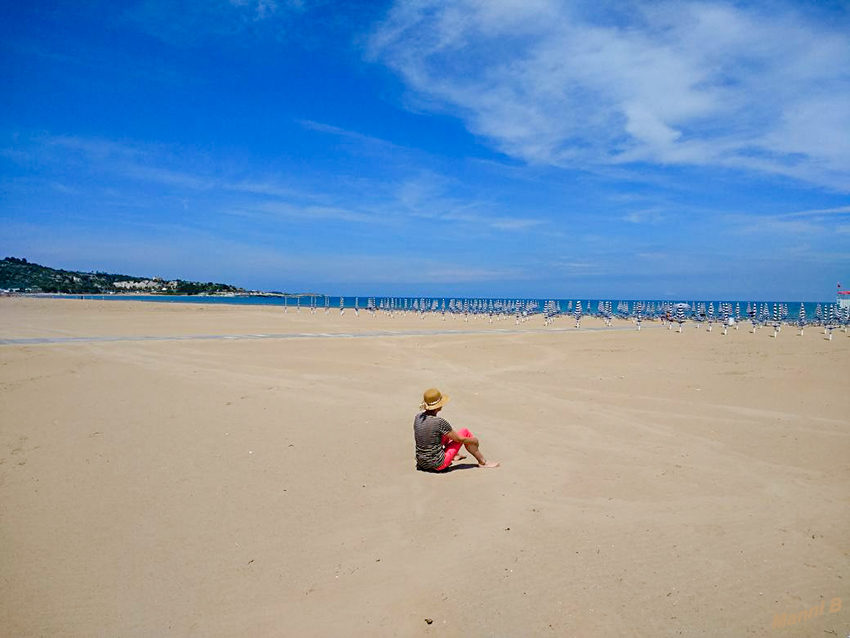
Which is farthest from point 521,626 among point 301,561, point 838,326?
point 838,326

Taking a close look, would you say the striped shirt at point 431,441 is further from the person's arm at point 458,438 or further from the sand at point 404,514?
the sand at point 404,514

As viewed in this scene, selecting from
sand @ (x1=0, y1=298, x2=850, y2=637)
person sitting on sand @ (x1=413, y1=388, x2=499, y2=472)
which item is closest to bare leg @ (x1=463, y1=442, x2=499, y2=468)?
person sitting on sand @ (x1=413, y1=388, x2=499, y2=472)

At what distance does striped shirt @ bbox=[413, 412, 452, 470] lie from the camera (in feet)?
23.4

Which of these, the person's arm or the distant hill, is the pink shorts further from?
the distant hill

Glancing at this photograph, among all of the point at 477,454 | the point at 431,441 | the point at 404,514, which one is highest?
the point at 431,441

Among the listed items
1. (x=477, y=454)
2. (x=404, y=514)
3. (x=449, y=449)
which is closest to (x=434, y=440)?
(x=449, y=449)

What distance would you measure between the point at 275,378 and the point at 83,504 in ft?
28.8

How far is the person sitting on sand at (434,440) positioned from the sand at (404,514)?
8.7 inches

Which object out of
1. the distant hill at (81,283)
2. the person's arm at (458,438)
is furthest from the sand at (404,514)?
the distant hill at (81,283)

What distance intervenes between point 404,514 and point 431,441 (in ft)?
4.68

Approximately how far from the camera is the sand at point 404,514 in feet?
13.3

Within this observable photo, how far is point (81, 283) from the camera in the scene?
11906cm

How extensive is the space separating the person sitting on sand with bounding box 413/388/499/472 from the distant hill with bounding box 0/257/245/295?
115 m

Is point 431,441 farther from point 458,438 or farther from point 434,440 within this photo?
point 458,438
